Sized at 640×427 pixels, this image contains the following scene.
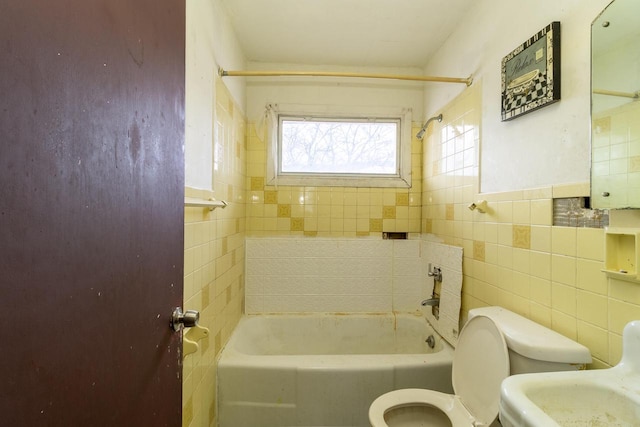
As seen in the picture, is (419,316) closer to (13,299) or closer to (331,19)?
(331,19)

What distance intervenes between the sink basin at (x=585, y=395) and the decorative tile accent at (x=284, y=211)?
1.78 meters

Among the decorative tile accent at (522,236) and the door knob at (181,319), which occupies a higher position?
the decorative tile accent at (522,236)

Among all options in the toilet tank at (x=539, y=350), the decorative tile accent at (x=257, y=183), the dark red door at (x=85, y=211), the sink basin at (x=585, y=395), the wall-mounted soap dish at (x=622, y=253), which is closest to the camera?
the dark red door at (x=85, y=211)

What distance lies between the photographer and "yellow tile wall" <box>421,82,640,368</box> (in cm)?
88

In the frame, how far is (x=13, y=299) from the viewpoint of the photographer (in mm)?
311

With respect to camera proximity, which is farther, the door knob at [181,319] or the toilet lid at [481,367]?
the toilet lid at [481,367]

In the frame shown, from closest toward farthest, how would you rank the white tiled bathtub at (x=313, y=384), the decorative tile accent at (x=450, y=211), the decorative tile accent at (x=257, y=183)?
the white tiled bathtub at (x=313, y=384)
the decorative tile accent at (x=450, y=211)
the decorative tile accent at (x=257, y=183)

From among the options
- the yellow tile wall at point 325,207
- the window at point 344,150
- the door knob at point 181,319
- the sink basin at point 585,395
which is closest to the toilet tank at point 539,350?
the sink basin at point 585,395

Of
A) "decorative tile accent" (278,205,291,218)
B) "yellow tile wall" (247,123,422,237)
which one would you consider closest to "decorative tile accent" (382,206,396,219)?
"yellow tile wall" (247,123,422,237)

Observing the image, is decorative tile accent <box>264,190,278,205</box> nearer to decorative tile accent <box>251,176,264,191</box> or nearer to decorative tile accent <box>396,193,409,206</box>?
decorative tile accent <box>251,176,264,191</box>

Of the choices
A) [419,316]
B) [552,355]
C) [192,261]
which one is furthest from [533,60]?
[419,316]

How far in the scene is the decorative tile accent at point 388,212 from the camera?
231 centimetres

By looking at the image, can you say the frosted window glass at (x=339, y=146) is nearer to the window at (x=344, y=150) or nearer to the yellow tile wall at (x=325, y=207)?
the window at (x=344, y=150)

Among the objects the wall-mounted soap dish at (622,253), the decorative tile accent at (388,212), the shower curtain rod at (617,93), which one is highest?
the shower curtain rod at (617,93)
